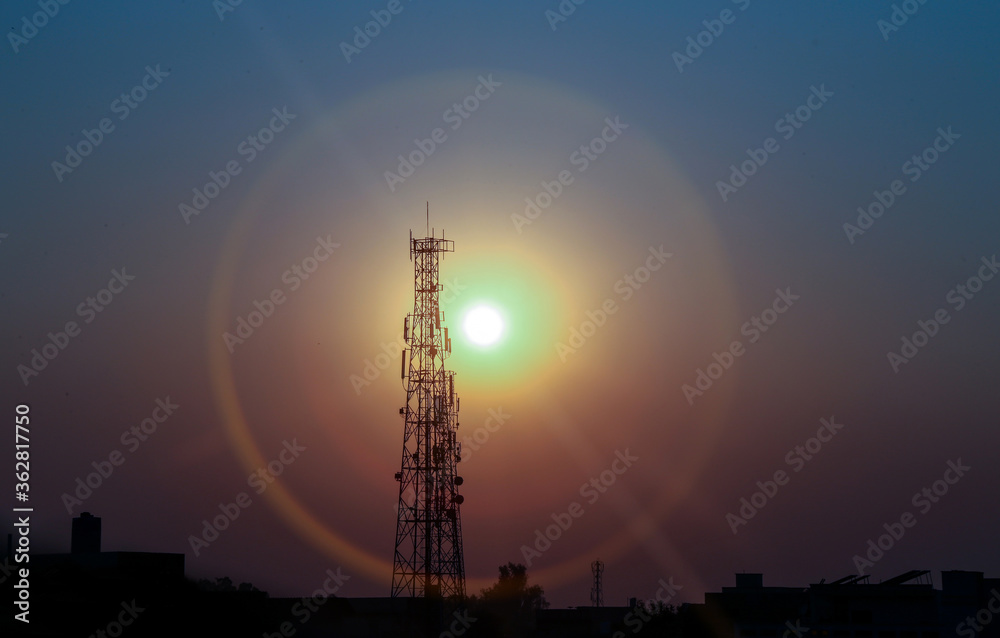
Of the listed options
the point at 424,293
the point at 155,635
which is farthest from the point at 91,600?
the point at 424,293

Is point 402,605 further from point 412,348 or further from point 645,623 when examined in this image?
point 645,623

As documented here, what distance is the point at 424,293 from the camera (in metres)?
50.4

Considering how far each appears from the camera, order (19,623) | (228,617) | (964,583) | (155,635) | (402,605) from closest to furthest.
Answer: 1. (19,623)
2. (155,635)
3. (228,617)
4. (402,605)
5. (964,583)

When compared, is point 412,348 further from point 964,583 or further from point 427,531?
point 964,583

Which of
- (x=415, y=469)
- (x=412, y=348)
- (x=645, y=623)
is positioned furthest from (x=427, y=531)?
(x=645, y=623)

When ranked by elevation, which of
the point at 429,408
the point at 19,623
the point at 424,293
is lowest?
the point at 19,623

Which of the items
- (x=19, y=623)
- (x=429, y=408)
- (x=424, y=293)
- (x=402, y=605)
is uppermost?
(x=424, y=293)

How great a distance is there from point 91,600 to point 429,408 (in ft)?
51.7

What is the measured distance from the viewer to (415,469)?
49906 mm

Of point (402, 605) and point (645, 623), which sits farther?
point (645, 623)

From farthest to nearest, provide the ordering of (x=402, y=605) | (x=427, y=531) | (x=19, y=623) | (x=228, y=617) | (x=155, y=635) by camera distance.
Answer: (x=402, y=605) < (x=427, y=531) < (x=228, y=617) < (x=155, y=635) < (x=19, y=623)

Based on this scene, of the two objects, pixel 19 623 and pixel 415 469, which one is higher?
pixel 415 469

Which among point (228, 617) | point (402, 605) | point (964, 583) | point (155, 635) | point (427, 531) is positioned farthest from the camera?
point (964, 583)

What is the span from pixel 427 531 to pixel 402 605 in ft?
35.7
